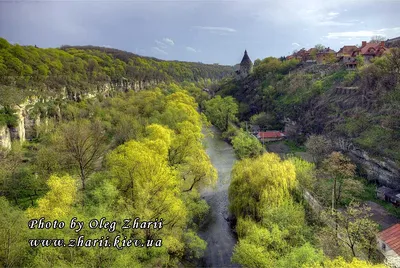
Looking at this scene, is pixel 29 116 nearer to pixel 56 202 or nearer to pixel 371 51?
pixel 56 202

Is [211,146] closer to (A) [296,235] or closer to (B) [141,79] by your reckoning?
(A) [296,235]

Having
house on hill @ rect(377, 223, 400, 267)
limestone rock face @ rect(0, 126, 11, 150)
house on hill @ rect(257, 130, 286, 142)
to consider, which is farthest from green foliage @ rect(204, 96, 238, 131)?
house on hill @ rect(377, 223, 400, 267)

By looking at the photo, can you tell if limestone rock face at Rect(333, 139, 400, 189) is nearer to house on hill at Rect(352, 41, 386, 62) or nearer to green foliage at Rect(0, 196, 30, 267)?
house on hill at Rect(352, 41, 386, 62)

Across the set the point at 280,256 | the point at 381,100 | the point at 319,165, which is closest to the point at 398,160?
the point at 319,165

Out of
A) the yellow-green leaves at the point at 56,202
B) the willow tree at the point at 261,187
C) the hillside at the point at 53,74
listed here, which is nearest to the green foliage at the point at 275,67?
the hillside at the point at 53,74

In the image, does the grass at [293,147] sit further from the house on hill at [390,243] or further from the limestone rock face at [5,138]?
the limestone rock face at [5,138]
